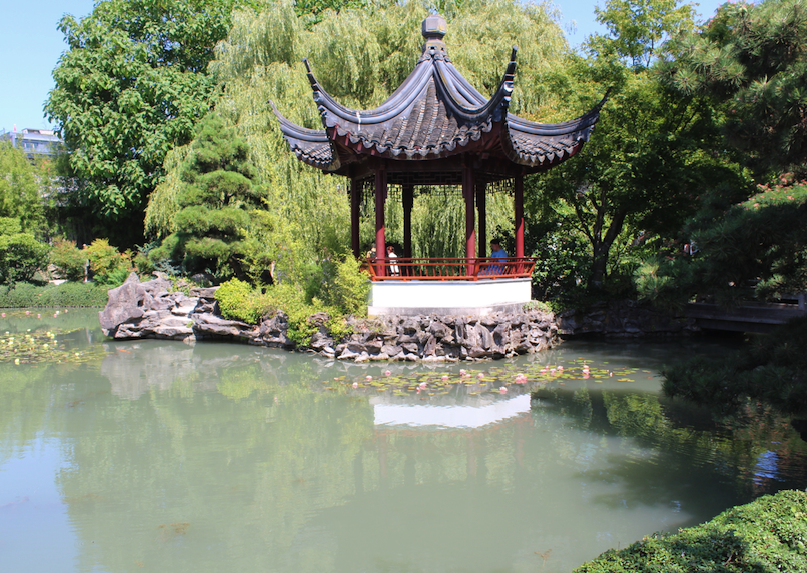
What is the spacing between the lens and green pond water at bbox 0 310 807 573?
11.1ft

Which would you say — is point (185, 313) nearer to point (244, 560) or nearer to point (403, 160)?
point (403, 160)

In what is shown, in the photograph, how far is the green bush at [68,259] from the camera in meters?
18.0

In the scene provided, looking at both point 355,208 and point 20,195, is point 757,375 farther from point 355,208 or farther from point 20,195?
point 20,195

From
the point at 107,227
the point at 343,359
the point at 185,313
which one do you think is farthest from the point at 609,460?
the point at 107,227

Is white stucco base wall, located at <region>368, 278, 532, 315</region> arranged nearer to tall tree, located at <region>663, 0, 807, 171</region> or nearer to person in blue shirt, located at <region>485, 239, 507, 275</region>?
person in blue shirt, located at <region>485, 239, 507, 275</region>

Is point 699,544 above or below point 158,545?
above

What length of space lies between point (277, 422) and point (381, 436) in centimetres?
113

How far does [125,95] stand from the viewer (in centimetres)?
1705

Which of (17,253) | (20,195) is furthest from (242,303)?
(20,195)

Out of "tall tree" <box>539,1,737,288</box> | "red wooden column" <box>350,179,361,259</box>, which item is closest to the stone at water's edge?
"red wooden column" <box>350,179,361,259</box>

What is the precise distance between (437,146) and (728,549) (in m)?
6.63

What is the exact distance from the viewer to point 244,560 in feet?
10.6

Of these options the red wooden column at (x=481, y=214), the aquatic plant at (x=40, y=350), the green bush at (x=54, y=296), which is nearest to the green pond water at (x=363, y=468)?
the aquatic plant at (x=40, y=350)

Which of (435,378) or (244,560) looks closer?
(244,560)
